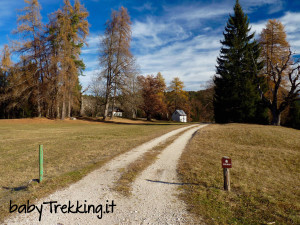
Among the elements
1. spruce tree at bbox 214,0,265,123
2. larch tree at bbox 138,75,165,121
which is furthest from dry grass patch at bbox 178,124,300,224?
larch tree at bbox 138,75,165,121

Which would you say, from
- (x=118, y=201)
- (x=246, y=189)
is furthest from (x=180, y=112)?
(x=118, y=201)

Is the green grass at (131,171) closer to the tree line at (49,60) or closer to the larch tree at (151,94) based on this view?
the tree line at (49,60)

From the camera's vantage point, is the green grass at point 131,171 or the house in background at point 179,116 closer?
the green grass at point 131,171

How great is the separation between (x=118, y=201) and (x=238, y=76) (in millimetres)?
26909

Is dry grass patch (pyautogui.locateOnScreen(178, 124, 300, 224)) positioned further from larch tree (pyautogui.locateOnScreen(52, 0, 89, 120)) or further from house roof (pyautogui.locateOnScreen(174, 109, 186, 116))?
house roof (pyautogui.locateOnScreen(174, 109, 186, 116))

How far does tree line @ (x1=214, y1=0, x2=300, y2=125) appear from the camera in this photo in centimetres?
2561

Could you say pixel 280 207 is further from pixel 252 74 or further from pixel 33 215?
pixel 252 74

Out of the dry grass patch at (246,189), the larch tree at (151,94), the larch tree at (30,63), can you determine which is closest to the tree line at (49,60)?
the larch tree at (30,63)

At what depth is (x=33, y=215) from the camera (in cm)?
385

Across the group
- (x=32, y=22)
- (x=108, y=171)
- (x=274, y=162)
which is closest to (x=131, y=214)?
(x=108, y=171)

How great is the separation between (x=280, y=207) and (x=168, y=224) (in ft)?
9.57

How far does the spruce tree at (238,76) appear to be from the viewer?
2561 cm

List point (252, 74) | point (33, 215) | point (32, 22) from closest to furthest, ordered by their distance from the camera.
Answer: point (33, 215) < point (252, 74) < point (32, 22)

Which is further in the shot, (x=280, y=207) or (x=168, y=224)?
(x=280, y=207)
